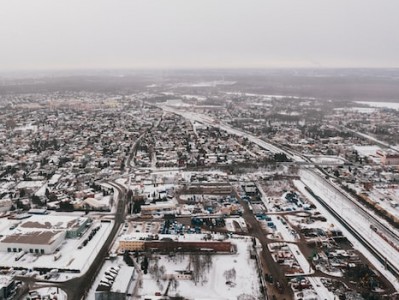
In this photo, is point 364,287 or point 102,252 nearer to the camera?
point 364,287

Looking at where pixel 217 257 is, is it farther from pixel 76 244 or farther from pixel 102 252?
pixel 76 244

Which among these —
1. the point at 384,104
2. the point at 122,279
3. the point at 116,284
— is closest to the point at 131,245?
the point at 122,279

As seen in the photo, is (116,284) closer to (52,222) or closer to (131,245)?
(131,245)

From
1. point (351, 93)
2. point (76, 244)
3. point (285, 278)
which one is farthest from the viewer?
point (351, 93)

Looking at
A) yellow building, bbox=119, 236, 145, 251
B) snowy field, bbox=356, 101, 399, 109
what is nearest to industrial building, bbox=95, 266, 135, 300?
yellow building, bbox=119, 236, 145, 251

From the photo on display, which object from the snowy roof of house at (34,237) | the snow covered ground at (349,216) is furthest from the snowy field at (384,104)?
the snowy roof of house at (34,237)

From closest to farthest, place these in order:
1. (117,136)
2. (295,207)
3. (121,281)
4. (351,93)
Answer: (121,281)
(295,207)
(117,136)
(351,93)

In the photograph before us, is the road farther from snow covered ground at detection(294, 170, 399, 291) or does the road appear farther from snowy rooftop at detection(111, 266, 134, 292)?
snow covered ground at detection(294, 170, 399, 291)

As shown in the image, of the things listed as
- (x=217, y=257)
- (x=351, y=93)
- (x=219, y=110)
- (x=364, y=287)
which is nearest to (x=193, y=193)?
(x=217, y=257)
